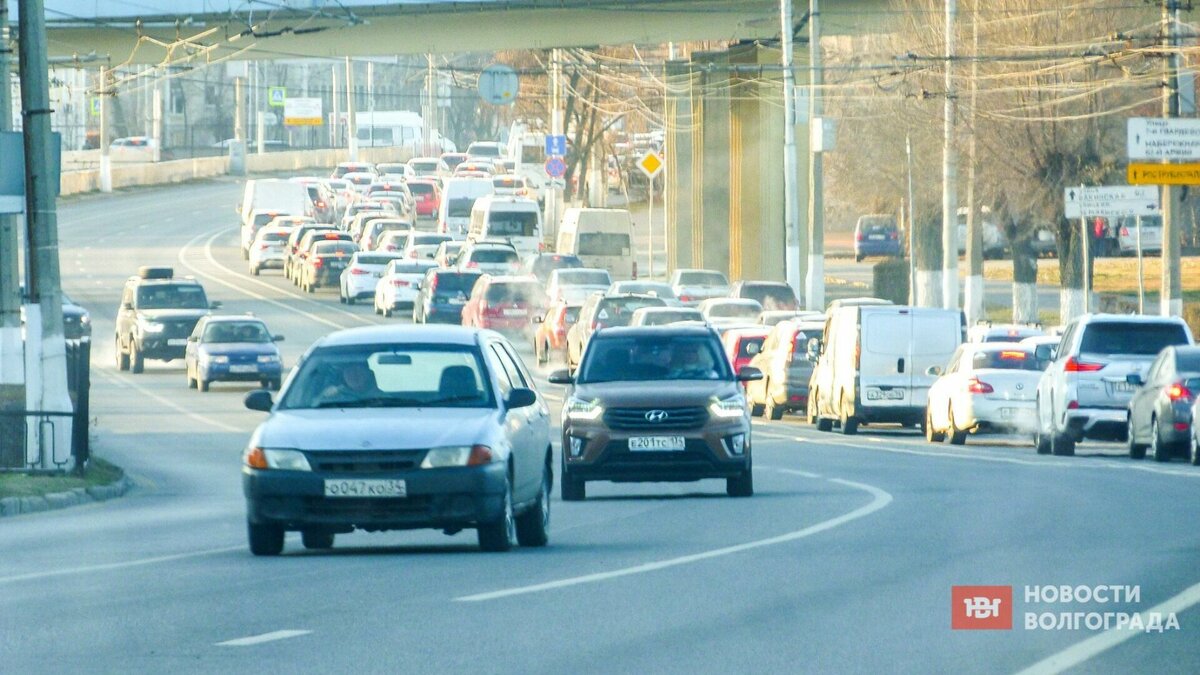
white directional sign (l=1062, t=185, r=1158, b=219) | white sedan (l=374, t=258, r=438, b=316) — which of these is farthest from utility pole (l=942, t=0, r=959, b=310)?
white sedan (l=374, t=258, r=438, b=316)

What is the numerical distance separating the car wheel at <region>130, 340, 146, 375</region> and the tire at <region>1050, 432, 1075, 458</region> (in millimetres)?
24087

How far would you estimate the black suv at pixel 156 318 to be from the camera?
46906 mm

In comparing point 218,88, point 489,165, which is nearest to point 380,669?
point 489,165

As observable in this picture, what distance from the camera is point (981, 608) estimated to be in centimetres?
1113

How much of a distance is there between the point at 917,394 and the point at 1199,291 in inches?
1263

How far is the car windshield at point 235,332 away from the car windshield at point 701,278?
1844 cm

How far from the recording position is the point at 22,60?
24.3 m

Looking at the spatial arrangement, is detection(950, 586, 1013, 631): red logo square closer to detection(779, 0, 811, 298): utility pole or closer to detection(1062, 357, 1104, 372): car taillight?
detection(1062, 357, 1104, 372): car taillight

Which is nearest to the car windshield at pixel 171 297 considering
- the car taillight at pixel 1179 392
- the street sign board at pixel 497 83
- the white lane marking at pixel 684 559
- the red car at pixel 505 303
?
the red car at pixel 505 303

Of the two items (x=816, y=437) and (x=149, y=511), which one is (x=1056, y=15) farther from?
(x=149, y=511)

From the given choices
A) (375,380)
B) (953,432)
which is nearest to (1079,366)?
(953,432)

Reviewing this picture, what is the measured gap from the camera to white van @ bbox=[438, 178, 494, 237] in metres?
79.6

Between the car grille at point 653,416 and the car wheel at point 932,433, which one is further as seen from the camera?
the car wheel at point 932,433

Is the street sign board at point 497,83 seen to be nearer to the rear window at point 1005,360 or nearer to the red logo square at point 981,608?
the rear window at point 1005,360
